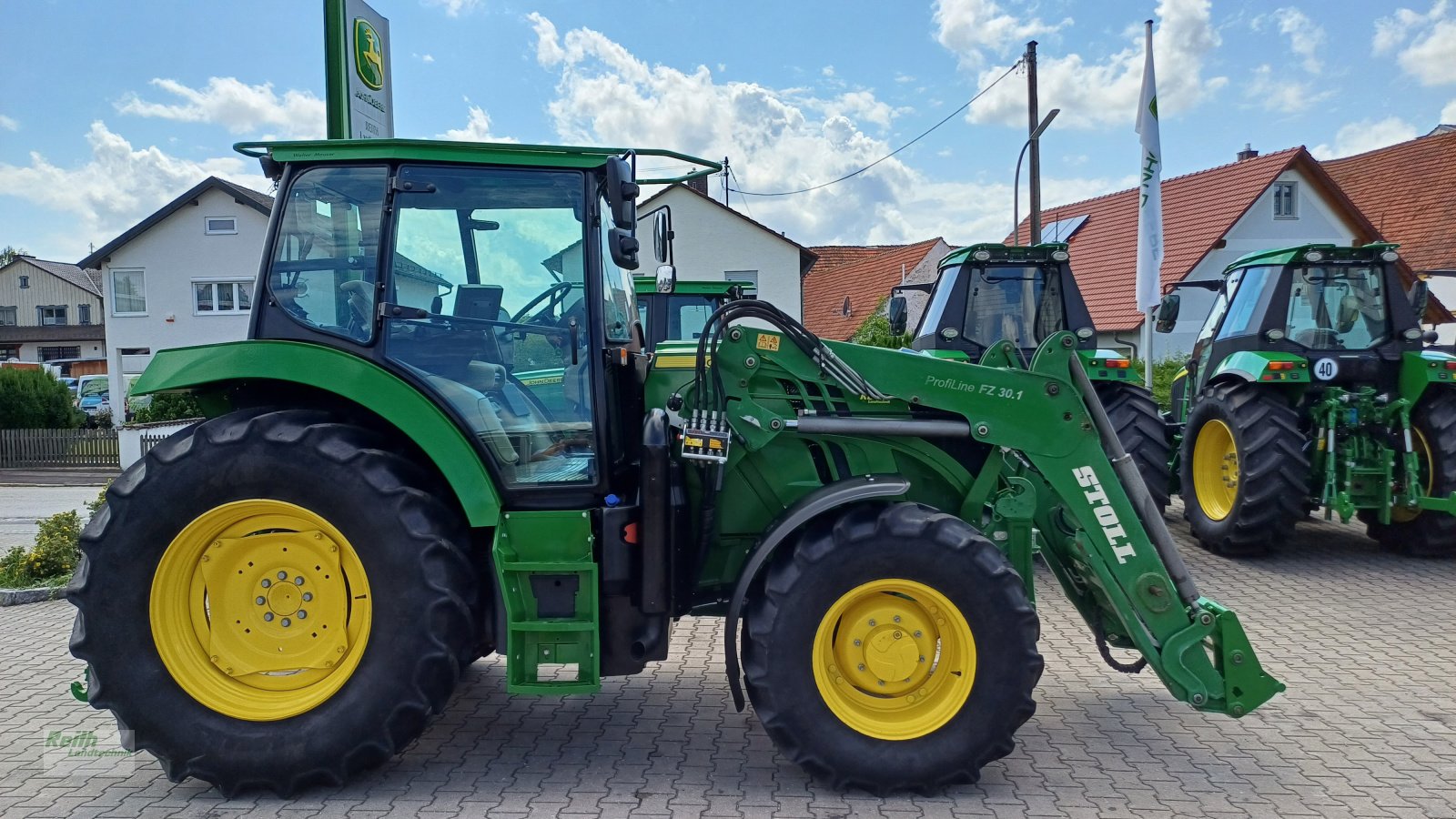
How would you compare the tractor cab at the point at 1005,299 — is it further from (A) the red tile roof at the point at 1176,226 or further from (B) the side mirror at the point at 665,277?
(A) the red tile roof at the point at 1176,226

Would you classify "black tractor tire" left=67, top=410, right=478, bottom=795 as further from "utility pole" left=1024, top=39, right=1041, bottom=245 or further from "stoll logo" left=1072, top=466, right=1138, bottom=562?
"utility pole" left=1024, top=39, right=1041, bottom=245

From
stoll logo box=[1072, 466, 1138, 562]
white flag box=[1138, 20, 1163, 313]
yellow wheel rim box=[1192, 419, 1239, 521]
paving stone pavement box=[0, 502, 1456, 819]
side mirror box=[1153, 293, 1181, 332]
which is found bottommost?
paving stone pavement box=[0, 502, 1456, 819]

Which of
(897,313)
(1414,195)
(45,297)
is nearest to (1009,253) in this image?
(897,313)

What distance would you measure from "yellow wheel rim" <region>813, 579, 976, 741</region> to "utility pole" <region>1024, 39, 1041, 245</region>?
15857 millimetres

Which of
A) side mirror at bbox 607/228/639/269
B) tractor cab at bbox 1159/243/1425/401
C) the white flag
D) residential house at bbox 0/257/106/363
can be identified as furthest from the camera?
residential house at bbox 0/257/106/363

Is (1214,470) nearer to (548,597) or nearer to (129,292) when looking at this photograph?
(548,597)

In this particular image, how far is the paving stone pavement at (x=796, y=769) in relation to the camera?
3680 millimetres

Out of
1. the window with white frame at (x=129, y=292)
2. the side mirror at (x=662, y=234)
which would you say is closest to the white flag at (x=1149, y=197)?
the side mirror at (x=662, y=234)

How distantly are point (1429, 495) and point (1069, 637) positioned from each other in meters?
3.74

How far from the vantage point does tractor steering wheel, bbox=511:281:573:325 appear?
3.98 m

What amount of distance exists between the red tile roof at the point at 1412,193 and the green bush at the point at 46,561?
26.8 m

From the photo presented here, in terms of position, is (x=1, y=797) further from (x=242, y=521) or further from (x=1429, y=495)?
(x=1429, y=495)

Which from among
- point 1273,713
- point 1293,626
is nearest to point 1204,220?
point 1293,626

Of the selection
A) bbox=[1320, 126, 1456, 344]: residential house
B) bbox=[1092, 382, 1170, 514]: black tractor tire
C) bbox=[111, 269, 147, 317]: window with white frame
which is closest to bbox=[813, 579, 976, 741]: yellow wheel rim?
bbox=[1092, 382, 1170, 514]: black tractor tire
